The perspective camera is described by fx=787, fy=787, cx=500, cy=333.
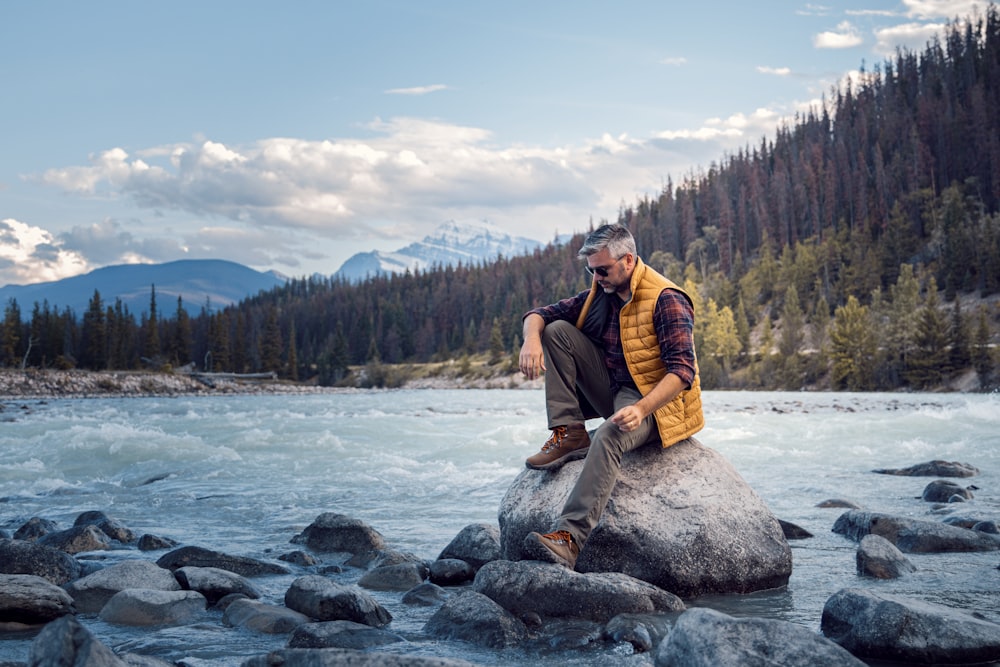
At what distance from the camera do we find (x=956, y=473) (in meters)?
14.5

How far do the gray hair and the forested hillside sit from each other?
2606 inches

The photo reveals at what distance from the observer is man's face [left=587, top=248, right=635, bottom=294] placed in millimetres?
6250

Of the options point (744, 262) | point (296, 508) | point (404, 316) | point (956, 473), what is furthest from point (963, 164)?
point (296, 508)

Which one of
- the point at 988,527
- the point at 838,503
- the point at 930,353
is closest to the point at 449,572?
the point at 988,527

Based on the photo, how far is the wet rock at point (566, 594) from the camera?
576 cm

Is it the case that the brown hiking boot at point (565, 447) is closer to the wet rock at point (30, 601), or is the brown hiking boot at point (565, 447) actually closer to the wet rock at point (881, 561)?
the wet rock at point (881, 561)

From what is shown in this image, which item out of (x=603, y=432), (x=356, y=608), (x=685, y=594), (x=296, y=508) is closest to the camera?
(x=356, y=608)

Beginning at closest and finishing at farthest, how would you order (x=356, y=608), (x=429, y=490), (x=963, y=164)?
(x=356, y=608)
(x=429, y=490)
(x=963, y=164)

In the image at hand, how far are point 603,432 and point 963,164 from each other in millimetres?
124758

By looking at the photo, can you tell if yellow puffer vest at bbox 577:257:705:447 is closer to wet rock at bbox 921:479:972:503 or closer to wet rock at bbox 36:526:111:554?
wet rock at bbox 36:526:111:554

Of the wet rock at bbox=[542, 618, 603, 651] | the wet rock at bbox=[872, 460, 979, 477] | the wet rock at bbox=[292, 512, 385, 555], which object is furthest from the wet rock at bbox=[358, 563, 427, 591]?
the wet rock at bbox=[872, 460, 979, 477]

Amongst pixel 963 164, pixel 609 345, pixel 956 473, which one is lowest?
pixel 956 473

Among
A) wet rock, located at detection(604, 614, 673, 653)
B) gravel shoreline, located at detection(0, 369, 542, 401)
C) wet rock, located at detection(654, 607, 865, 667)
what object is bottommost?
gravel shoreline, located at detection(0, 369, 542, 401)

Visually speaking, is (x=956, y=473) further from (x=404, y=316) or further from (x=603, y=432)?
(x=404, y=316)
